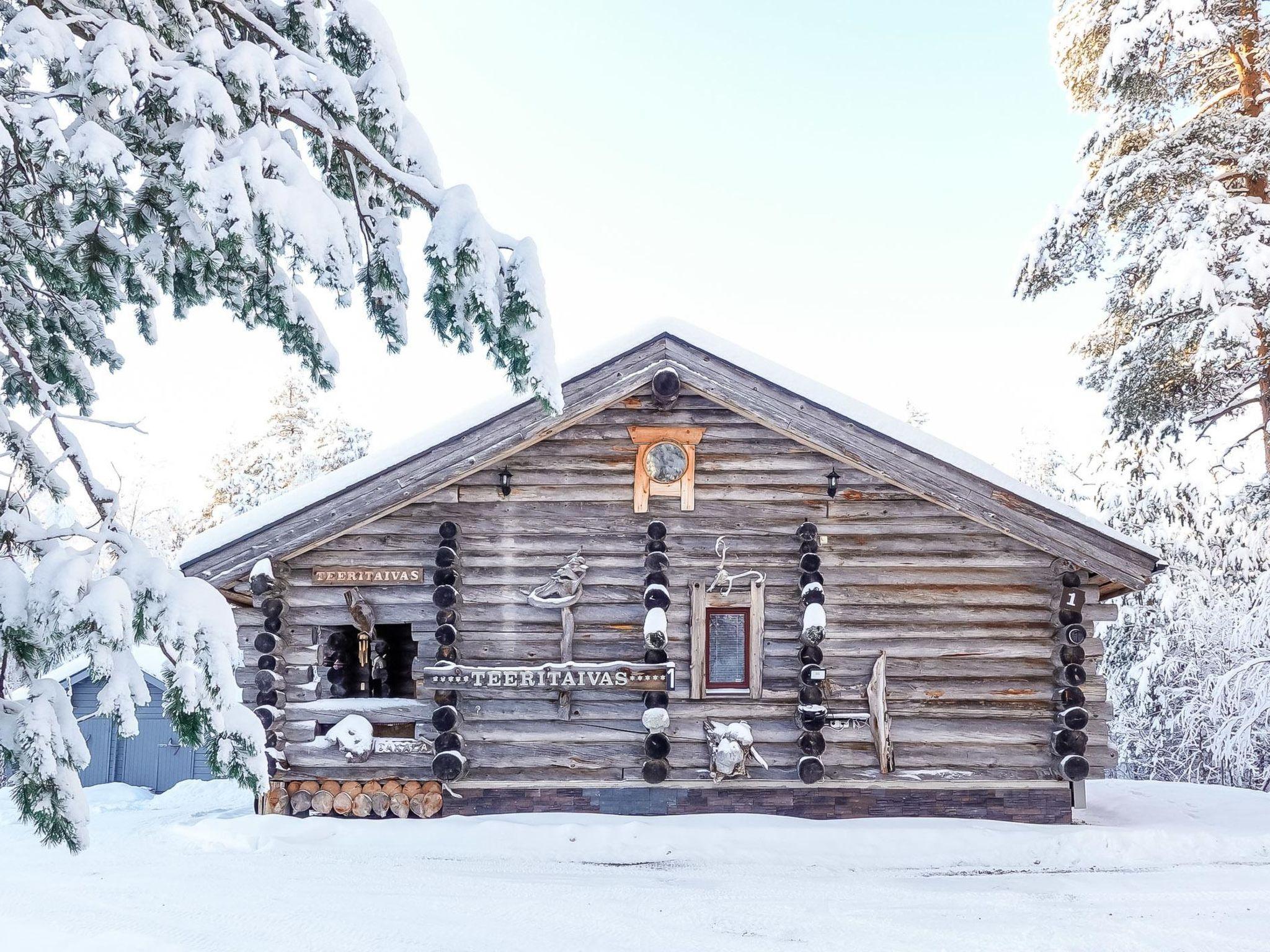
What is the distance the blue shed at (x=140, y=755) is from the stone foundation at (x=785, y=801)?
13.5m

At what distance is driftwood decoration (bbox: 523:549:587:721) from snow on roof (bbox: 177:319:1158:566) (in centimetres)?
192

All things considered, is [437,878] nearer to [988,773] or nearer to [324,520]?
[324,520]

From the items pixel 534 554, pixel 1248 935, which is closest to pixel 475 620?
pixel 534 554

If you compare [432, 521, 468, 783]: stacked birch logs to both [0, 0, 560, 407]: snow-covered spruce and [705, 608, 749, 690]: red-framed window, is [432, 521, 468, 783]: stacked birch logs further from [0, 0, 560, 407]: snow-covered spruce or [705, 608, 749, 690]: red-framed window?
[0, 0, 560, 407]: snow-covered spruce

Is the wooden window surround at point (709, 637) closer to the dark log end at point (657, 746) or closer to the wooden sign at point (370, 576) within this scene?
the dark log end at point (657, 746)

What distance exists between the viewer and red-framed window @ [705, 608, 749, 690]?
10031 mm

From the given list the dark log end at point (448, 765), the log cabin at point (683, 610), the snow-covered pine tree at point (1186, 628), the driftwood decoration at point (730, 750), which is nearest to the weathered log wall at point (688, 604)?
the log cabin at point (683, 610)

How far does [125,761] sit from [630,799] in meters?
15.8

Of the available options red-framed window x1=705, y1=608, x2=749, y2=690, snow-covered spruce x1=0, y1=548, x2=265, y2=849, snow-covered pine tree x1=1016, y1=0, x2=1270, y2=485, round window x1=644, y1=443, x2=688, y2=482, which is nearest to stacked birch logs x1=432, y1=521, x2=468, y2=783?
round window x1=644, y1=443, x2=688, y2=482

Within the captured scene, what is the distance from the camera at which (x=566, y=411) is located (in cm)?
989

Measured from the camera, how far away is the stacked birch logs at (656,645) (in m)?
9.52

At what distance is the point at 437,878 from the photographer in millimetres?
7625

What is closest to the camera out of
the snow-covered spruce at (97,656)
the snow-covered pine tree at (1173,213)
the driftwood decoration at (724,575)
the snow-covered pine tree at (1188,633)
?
the snow-covered spruce at (97,656)

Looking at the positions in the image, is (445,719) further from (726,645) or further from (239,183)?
(239,183)
